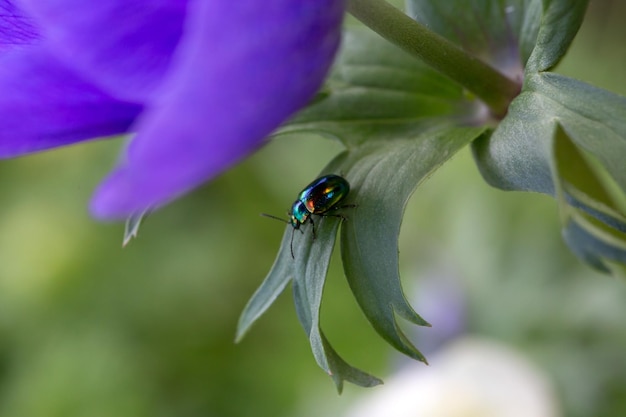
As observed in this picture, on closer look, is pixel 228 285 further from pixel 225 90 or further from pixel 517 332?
pixel 225 90

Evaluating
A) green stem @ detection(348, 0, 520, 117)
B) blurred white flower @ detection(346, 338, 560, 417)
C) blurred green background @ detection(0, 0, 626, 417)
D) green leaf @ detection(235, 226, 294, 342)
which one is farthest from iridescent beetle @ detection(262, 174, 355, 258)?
blurred green background @ detection(0, 0, 626, 417)

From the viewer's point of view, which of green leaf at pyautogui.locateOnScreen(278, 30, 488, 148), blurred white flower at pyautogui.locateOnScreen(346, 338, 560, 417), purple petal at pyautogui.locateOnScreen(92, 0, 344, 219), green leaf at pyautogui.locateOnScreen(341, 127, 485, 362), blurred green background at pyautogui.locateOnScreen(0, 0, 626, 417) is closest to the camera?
purple petal at pyautogui.locateOnScreen(92, 0, 344, 219)

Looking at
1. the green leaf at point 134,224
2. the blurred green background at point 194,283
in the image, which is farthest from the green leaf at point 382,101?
the blurred green background at point 194,283

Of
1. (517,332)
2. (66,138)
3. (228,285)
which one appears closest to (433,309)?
(517,332)

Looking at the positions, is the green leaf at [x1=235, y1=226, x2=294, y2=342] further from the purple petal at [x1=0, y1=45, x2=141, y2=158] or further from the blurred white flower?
the blurred white flower

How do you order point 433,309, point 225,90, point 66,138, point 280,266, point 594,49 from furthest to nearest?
point 594,49, point 433,309, point 280,266, point 66,138, point 225,90

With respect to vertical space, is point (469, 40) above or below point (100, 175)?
above
